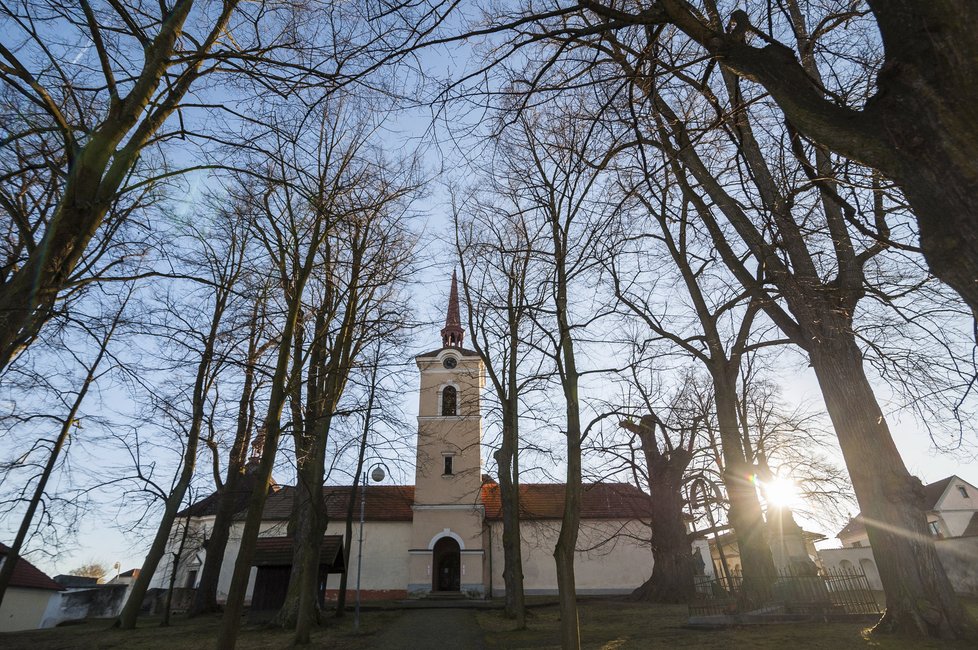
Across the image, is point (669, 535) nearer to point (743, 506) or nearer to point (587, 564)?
point (587, 564)

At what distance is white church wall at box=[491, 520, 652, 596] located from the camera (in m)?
31.7

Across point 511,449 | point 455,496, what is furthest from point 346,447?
point 455,496

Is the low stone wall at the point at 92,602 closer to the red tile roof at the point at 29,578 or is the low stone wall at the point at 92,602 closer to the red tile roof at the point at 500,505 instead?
the red tile roof at the point at 29,578

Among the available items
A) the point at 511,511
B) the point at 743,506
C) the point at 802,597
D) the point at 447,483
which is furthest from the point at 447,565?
the point at 743,506

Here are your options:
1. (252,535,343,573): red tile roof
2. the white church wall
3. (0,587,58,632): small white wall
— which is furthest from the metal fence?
(0,587,58,632): small white wall

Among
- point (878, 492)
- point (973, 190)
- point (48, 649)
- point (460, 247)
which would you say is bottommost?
point (48, 649)

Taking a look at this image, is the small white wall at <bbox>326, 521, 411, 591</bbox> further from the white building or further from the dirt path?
the white building

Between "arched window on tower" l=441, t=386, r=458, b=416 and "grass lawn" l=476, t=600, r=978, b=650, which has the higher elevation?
"arched window on tower" l=441, t=386, r=458, b=416

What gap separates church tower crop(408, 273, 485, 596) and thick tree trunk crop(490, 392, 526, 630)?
34.2 feet

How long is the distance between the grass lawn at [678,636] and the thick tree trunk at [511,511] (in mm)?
982

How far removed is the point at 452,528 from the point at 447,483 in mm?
2601

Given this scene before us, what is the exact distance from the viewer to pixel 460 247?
53.8ft

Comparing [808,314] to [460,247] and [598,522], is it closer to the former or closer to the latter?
[460,247]

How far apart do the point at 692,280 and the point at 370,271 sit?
7853 millimetres
